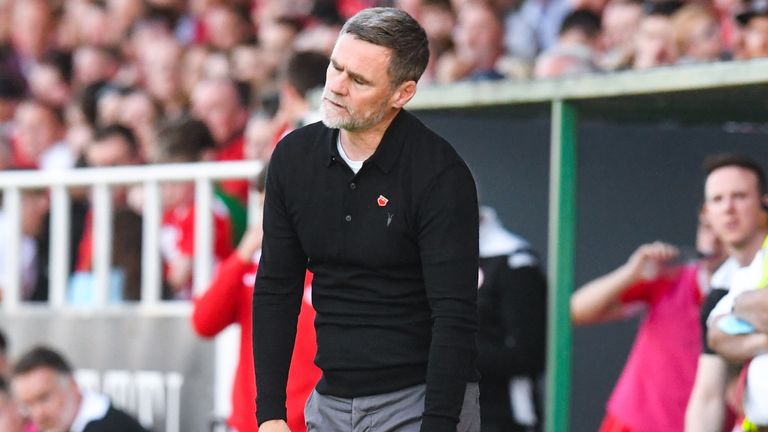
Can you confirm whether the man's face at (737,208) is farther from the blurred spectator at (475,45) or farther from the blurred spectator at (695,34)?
the blurred spectator at (475,45)

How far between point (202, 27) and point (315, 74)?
4.79m

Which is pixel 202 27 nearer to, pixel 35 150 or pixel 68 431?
pixel 35 150

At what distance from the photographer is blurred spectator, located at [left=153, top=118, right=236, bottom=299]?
7.03 meters

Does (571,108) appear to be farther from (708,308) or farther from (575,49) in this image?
(575,49)

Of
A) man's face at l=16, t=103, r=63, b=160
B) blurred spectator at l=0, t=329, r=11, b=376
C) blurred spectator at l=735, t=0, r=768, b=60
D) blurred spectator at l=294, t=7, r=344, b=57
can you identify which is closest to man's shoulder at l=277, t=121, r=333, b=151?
blurred spectator at l=735, t=0, r=768, b=60

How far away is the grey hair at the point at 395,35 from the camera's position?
12.2ft

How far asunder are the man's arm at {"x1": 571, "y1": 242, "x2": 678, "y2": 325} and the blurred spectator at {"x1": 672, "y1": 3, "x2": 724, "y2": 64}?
1048 mm

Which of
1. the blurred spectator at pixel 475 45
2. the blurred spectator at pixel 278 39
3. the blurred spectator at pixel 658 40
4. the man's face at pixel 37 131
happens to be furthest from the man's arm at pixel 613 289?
the man's face at pixel 37 131

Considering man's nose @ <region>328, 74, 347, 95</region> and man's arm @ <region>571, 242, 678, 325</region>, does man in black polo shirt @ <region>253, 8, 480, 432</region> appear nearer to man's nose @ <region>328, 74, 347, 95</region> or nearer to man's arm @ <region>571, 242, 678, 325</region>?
man's nose @ <region>328, 74, 347, 95</region>

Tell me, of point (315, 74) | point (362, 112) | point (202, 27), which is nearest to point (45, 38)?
point (202, 27)

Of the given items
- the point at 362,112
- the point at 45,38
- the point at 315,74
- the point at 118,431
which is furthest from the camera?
the point at 45,38

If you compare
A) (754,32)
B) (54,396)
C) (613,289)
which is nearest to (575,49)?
(754,32)

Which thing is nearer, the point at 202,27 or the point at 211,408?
the point at 211,408

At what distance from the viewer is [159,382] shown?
720 cm
